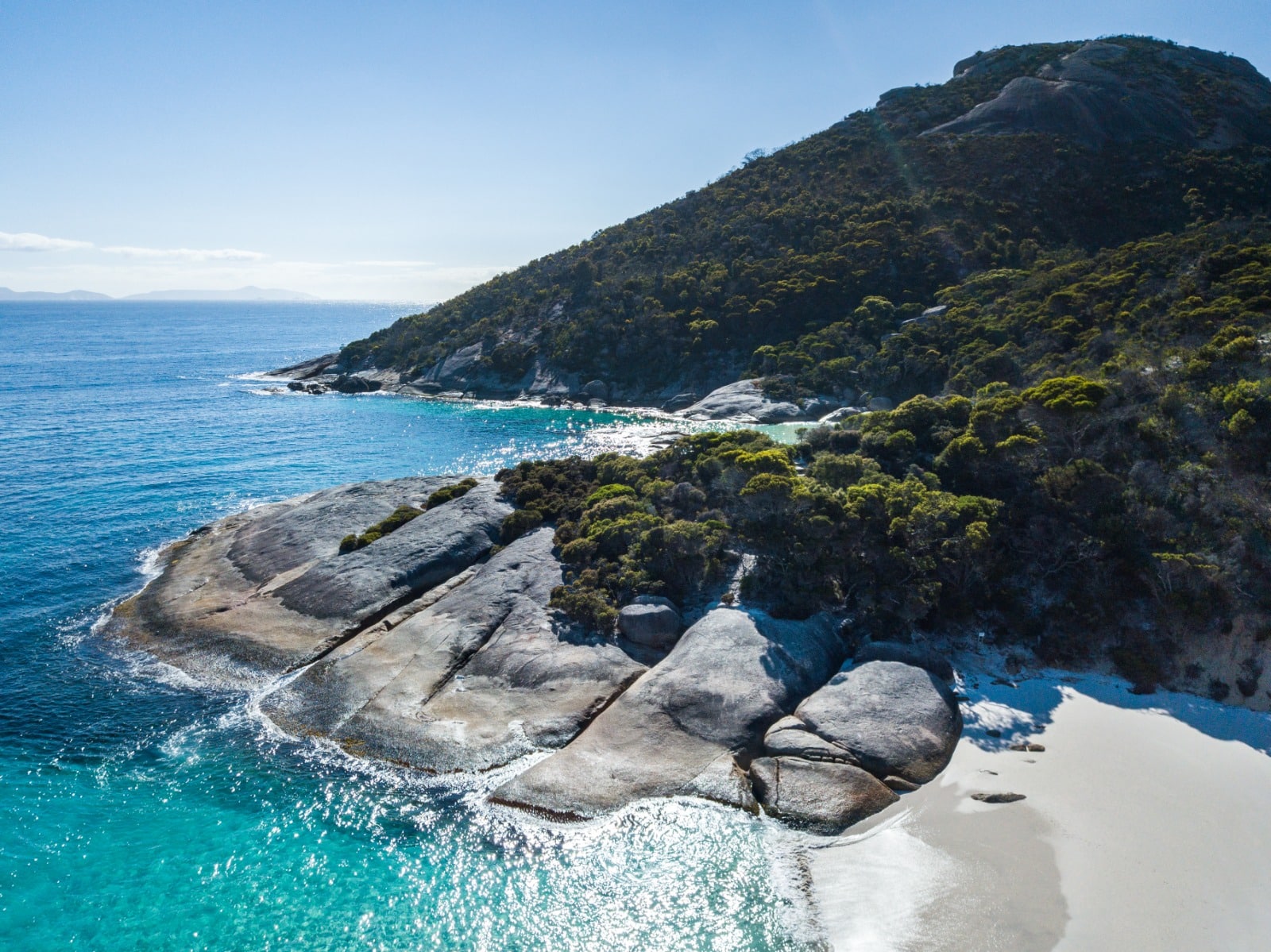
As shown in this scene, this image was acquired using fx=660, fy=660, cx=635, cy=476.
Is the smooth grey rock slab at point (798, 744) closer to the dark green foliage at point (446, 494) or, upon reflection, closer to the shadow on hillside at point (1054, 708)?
the shadow on hillside at point (1054, 708)

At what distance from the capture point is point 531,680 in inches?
930

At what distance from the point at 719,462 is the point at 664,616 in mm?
11389

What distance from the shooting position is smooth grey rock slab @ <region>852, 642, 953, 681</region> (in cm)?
2225

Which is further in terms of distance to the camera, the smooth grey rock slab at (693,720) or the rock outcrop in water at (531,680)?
the rock outcrop in water at (531,680)

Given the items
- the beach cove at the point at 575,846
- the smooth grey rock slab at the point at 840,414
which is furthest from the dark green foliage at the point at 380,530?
the smooth grey rock slab at the point at 840,414

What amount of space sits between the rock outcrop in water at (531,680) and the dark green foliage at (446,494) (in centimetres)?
537

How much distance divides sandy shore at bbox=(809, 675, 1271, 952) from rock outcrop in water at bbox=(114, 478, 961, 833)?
4.26 feet

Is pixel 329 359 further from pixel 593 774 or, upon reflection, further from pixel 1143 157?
pixel 1143 157

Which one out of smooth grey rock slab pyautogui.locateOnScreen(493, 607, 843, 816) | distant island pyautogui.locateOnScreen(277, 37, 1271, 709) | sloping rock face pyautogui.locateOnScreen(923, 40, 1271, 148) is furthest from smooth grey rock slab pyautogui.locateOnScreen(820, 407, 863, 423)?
sloping rock face pyautogui.locateOnScreen(923, 40, 1271, 148)

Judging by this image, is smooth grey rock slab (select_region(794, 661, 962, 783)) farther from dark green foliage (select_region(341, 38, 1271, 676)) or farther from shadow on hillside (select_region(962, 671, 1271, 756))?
dark green foliage (select_region(341, 38, 1271, 676))

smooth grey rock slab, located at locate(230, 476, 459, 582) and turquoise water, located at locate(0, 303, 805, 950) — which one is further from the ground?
smooth grey rock slab, located at locate(230, 476, 459, 582)

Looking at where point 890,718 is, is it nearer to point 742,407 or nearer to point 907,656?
point 907,656

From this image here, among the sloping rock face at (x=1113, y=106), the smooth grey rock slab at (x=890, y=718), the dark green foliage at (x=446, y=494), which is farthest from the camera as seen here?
the sloping rock face at (x=1113, y=106)

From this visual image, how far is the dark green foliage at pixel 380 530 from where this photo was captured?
33.8 meters
